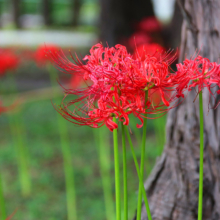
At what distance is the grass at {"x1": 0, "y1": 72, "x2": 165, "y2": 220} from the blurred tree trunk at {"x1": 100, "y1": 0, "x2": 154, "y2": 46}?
1180mm

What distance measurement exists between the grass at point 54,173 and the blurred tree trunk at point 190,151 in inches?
20.9

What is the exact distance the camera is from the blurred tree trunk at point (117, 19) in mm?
3457

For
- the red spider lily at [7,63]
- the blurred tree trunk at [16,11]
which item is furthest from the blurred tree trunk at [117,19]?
the blurred tree trunk at [16,11]

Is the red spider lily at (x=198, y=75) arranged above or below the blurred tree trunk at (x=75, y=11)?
below

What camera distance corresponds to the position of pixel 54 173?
2.93 meters

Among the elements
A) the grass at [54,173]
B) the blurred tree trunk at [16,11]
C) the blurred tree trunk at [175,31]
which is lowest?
the grass at [54,173]

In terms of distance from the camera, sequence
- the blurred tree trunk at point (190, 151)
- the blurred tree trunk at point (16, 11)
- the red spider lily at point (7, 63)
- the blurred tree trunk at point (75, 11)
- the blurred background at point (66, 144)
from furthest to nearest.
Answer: the blurred tree trunk at point (75, 11), the blurred tree trunk at point (16, 11), the blurred background at point (66, 144), the red spider lily at point (7, 63), the blurred tree trunk at point (190, 151)

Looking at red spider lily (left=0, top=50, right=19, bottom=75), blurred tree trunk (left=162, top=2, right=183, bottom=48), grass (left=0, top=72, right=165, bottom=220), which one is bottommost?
grass (left=0, top=72, right=165, bottom=220)

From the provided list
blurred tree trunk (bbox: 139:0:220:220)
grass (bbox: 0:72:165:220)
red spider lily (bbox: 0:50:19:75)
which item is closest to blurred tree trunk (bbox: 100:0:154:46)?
grass (bbox: 0:72:165:220)

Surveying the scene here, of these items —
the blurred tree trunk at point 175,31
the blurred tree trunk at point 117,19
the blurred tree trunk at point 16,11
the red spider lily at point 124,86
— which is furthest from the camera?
the blurred tree trunk at point 16,11

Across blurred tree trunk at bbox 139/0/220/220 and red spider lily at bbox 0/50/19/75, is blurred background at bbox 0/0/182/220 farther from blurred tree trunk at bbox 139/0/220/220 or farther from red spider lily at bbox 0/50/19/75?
blurred tree trunk at bbox 139/0/220/220

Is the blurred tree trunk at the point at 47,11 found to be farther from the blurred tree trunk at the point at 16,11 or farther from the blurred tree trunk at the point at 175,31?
the blurred tree trunk at the point at 175,31

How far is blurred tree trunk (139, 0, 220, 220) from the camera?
109 cm

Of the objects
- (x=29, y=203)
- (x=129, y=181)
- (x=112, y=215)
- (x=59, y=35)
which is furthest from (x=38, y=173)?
(x=59, y=35)
